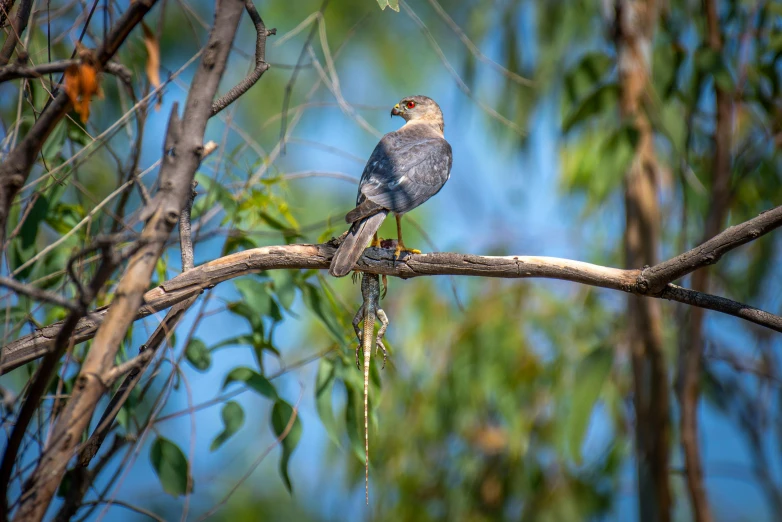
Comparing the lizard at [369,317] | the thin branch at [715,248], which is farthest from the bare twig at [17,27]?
the thin branch at [715,248]

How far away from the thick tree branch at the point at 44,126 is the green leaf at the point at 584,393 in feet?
11.8

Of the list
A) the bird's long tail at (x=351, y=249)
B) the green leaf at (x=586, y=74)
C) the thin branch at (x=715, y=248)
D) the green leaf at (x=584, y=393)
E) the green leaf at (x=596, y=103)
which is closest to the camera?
the thin branch at (x=715, y=248)

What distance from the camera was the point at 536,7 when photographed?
5.37 m

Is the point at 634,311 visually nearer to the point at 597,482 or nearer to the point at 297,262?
the point at 597,482

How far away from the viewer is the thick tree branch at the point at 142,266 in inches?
60.9

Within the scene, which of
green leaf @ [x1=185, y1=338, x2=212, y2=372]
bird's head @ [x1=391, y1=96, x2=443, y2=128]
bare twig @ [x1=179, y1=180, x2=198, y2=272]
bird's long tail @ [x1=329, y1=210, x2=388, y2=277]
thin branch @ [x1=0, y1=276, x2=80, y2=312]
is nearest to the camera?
thin branch @ [x1=0, y1=276, x2=80, y2=312]

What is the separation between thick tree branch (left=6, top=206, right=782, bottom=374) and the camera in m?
2.09

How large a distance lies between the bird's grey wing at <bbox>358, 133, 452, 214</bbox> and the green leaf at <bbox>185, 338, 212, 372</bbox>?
3.12 feet

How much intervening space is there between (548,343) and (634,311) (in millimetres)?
838

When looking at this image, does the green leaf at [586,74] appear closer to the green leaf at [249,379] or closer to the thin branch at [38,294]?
the green leaf at [249,379]

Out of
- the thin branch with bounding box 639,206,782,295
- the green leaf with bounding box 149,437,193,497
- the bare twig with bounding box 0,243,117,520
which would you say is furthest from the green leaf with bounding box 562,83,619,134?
the bare twig with bounding box 0,243,117,520

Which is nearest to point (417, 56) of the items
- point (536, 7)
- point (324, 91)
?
point (324, 91)

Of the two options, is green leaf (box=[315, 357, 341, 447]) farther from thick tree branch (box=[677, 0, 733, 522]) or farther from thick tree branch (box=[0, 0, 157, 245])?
thick tree branch (box=[677, 0, 733, 522])

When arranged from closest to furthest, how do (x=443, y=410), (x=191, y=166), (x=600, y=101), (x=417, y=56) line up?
1. (x=191, y=166)
2. (x=600, y=101)
3. (x=443, y=410)
4. (x=417, y=56)
